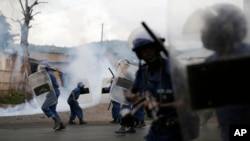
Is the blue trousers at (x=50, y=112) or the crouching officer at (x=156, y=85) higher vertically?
the crouching officer at (x=156, y=85)

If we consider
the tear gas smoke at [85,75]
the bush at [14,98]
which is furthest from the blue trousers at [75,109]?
the bush at [14,98]

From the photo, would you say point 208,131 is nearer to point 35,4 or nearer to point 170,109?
point 170,109

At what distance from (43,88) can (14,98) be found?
42.5 feet

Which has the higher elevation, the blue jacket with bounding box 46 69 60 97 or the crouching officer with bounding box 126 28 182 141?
the blue jacket with bounding box 46 69 60 97

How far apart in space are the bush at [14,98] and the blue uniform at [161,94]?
21.2m

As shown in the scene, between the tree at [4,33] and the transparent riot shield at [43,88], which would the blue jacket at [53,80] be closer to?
the transparent riot shield at [43,88]

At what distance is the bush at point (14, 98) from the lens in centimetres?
2362

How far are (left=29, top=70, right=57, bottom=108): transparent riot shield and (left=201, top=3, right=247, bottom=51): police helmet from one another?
31.5 ft

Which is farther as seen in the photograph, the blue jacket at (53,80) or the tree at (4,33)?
the tree at (4,33)

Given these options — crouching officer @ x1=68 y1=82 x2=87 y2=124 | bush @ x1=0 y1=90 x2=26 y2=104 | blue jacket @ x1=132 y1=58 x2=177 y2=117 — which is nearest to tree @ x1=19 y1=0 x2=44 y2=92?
bush @ x1=0 y1=90 x2=26 y2=104

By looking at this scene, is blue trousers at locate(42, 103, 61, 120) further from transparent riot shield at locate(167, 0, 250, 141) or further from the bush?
the bush

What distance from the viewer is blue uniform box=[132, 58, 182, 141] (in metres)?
2.85

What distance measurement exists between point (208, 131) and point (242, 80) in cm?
44

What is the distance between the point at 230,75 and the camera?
186cm
